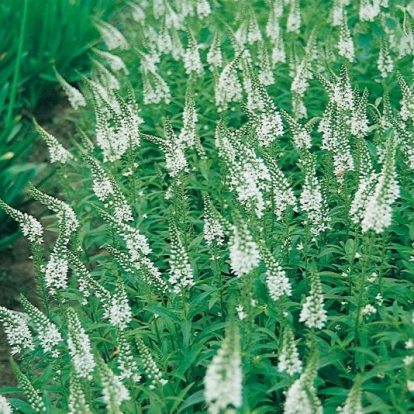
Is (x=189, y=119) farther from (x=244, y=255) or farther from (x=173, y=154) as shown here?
(x=244, y=255)

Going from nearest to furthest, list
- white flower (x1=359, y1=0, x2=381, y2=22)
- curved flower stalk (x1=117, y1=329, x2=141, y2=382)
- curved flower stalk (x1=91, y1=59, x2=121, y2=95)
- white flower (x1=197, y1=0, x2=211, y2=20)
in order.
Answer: curved flower stalk (x1=117, y1=329, x2=141, y2=382) → curved flower stalk (x1=91, y1=59, x2=121, y2=95) → white flower (x1=359, y1=0, x2=381, y2=22) → white flower (x1=197, y1=0, x2=211, y2=20)

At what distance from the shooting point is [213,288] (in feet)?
15.5

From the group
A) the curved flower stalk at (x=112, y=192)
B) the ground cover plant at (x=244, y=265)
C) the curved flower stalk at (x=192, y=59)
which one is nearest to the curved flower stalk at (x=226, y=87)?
the ground cover plant at (x=244, y=265)

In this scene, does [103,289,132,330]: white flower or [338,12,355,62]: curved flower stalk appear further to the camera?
[338,12,355,62]: curved flower stalk

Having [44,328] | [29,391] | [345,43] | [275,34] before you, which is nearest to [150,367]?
[29,391]

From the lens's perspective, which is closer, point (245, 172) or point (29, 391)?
point (29, 391)

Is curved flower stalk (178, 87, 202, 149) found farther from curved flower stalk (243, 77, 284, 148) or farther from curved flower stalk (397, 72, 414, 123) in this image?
curved flower stalk (397, 72, 414, 123)

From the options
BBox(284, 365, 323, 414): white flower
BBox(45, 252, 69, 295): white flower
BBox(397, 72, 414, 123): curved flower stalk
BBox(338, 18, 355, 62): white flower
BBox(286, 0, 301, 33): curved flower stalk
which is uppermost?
BBox(286, 0, 301, 33): curved flower stalk

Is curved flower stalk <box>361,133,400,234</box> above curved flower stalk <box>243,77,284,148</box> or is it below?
below

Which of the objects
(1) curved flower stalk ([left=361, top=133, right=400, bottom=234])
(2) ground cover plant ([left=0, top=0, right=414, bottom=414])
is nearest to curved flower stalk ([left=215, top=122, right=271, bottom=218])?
(2) ground cover plant ([left=0, top=0, right=414, bottom=414])

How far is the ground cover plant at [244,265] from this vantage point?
12.4 ft

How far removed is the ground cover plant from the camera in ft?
12.4

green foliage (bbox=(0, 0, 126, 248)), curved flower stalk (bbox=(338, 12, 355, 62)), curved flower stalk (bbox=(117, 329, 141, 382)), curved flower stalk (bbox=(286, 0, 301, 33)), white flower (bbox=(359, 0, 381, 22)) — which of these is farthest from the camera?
green foliage (bbox=(0, 0, 126, 248))

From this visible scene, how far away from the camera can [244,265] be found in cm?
364
